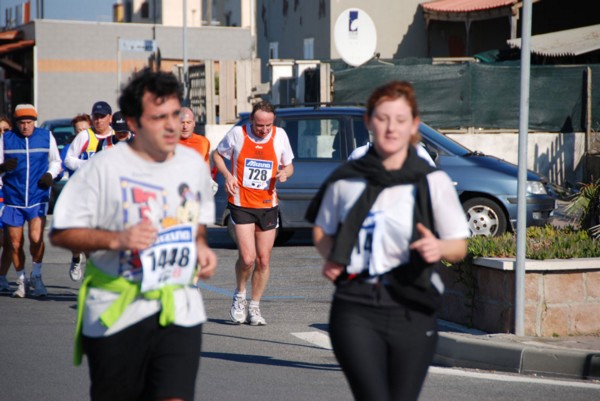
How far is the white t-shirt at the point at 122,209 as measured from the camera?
418cm

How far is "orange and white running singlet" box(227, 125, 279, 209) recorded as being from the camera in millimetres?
9453

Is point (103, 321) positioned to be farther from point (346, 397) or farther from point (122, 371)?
point (346, 397)

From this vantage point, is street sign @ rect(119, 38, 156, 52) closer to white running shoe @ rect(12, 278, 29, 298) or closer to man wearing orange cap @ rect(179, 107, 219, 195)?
white running shoe @ rect(12, 278, 29, 298)

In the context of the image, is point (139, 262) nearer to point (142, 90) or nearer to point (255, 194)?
point (142, 90)

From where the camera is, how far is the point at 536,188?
14.4 meters

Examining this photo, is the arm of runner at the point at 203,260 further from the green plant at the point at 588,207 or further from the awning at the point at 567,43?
the awning at the point at 567,43

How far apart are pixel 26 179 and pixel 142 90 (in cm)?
732

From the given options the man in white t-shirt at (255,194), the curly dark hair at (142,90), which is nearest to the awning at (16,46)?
the man in white t-shirt at (255,194)

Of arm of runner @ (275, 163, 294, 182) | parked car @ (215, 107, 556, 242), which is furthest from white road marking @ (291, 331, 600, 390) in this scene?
parked car @ (215, 107, 556, 242)

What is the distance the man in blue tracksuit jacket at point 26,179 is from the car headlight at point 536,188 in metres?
6.49

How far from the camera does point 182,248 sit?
4.26m

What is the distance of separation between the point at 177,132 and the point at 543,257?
4867mm

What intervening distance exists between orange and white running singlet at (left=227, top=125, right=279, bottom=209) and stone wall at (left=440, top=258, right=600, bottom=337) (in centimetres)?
213

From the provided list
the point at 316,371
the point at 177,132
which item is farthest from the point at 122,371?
the point at 316,371
